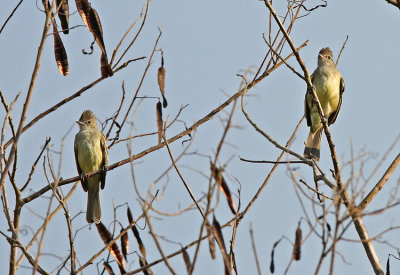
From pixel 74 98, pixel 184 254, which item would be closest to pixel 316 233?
pixel 184 254

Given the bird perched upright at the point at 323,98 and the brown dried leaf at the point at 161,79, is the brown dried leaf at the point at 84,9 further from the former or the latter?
the bird perched upright at the point at 323,98

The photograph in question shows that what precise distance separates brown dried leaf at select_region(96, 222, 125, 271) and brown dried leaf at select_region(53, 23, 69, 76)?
1162 mm

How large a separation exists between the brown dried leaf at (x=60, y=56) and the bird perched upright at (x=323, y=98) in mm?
4656

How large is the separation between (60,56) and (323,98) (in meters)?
5.09

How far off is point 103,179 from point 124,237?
13.8 ft

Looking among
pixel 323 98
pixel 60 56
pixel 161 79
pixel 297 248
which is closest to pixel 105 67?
pixel 60 56

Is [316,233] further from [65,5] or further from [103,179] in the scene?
[103,179]

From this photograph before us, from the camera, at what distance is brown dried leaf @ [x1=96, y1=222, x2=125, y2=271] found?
4555 mm

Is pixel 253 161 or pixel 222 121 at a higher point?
pixel 253 161

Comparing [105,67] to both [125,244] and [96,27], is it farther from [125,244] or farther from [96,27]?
[125,244]

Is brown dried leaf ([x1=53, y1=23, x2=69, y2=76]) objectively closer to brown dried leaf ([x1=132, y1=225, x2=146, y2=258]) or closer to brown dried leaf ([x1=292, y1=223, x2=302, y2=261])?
brown dried leaf ([x1=132, y1=225, x2=146, y2=258])

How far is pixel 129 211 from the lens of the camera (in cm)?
436

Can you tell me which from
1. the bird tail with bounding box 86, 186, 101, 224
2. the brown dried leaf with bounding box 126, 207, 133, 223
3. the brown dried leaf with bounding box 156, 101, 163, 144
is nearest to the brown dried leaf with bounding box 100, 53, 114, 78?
the brown dried leaf with bounding box 156, 101, 163, 144

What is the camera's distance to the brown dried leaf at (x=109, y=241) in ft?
14.9
